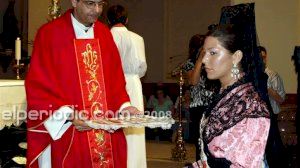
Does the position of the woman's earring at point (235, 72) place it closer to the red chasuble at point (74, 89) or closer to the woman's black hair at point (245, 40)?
the woman's black hair at point (245, 40)

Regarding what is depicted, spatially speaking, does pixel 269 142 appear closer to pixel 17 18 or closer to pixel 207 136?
pixel 207 136

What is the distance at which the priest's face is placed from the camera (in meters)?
3.23

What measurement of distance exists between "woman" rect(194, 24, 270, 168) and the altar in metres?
2.05

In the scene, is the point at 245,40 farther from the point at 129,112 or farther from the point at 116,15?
the point at 116,15

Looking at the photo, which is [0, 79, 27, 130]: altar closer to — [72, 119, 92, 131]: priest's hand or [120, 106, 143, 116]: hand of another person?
[120, 106, 143, 116]: hand of another person

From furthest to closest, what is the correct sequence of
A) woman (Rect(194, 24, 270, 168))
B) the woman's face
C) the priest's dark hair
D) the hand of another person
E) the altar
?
the priest's dark hair, the altar, the hand of another person, the woman's face, woman (Rect(194, 24, 270, 168))

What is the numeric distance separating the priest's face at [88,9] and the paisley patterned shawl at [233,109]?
1070mm

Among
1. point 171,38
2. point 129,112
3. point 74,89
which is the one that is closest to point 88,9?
point 74,89

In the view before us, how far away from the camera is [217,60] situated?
254cm

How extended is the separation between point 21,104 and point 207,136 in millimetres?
2235

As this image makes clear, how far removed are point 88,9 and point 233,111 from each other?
1277 mm

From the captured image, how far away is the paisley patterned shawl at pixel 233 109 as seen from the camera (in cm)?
241

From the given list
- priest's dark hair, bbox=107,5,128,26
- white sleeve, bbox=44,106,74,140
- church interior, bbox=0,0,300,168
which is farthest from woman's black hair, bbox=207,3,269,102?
church interior, bbox=0,0,300,168

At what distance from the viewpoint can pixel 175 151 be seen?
24.0ft
